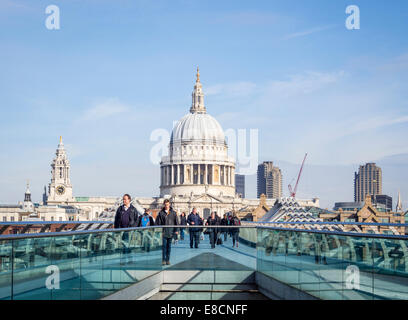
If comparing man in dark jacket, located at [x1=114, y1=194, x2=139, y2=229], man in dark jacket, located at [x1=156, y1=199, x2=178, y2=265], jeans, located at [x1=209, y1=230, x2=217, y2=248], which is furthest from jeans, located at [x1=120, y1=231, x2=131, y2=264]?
jeans, located at [x1=209, y1=230, x2=217, y2=248]

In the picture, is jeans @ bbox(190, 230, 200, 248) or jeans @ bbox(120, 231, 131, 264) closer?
jeans @ bbox(120, 231, 131, 264)

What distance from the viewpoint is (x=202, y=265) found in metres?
22.1

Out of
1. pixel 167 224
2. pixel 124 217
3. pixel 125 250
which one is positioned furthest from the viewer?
pixel 167 224

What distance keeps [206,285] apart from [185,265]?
99cm

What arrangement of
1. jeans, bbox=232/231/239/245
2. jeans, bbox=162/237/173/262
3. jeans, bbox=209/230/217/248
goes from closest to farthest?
1. jeans, bbox=162/237/173/262
2. jeans, bbox=209/230/217/248
3. jeans, bbox=232/231/239/245

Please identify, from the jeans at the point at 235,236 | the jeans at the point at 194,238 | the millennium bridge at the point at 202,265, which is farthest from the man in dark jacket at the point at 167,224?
the jeans at the point at 235,236

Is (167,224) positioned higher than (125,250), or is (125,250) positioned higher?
(167,224)

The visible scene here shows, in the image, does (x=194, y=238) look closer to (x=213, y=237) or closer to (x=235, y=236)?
(x=213, y=237)

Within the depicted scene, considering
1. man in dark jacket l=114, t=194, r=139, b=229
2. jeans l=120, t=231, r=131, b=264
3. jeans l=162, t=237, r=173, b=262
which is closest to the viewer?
jeans l=120, t=231, r=131, b=264

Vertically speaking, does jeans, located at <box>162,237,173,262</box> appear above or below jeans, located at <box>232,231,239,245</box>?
below

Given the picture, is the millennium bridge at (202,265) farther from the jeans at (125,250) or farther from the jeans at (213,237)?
the jeans at (213,237)

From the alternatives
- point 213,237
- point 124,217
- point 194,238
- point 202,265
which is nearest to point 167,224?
point 194,238

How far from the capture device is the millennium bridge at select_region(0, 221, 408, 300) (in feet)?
40.4

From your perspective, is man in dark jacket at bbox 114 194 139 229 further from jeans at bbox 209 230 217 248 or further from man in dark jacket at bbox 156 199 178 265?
jeans at bbox 209 230 217 248
